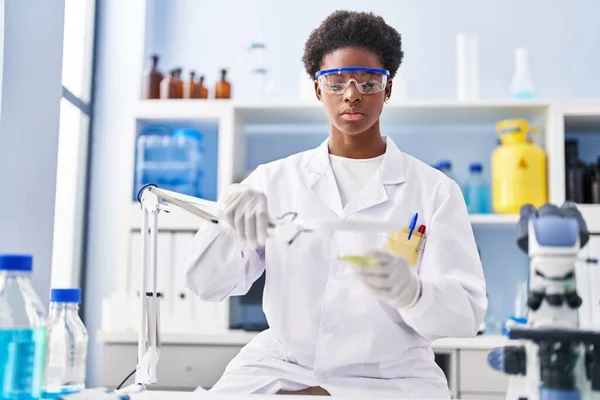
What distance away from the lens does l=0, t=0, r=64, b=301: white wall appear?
2.01m

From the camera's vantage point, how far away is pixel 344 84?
168 cm

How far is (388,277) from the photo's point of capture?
1.20 metres

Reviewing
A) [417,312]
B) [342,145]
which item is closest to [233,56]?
[342,145]

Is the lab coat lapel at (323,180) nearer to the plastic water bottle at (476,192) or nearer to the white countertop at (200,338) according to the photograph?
the white countertop at (200,338)

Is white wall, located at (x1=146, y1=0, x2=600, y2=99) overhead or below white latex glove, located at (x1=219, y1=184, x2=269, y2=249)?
overhead

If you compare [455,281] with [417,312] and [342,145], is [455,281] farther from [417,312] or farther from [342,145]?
[342,145]

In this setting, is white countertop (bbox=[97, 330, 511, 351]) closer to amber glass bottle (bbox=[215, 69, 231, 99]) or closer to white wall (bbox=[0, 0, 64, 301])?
white wall (bbox=[0, 0, 64, 301])

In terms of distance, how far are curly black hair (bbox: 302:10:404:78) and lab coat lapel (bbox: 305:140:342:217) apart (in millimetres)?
235

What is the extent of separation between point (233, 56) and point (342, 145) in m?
1.70

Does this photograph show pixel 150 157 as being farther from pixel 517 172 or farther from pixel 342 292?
pixel 342 292

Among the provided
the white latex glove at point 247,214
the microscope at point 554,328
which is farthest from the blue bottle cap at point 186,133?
the microscope at point 554,328

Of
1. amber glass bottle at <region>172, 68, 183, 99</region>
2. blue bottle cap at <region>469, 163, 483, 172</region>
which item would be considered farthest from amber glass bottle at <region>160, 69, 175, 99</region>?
blue bottle cap at <region>469, 163, 483, 172</region>

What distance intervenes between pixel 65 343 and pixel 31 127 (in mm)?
987

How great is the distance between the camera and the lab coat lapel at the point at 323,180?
170 centimetres
